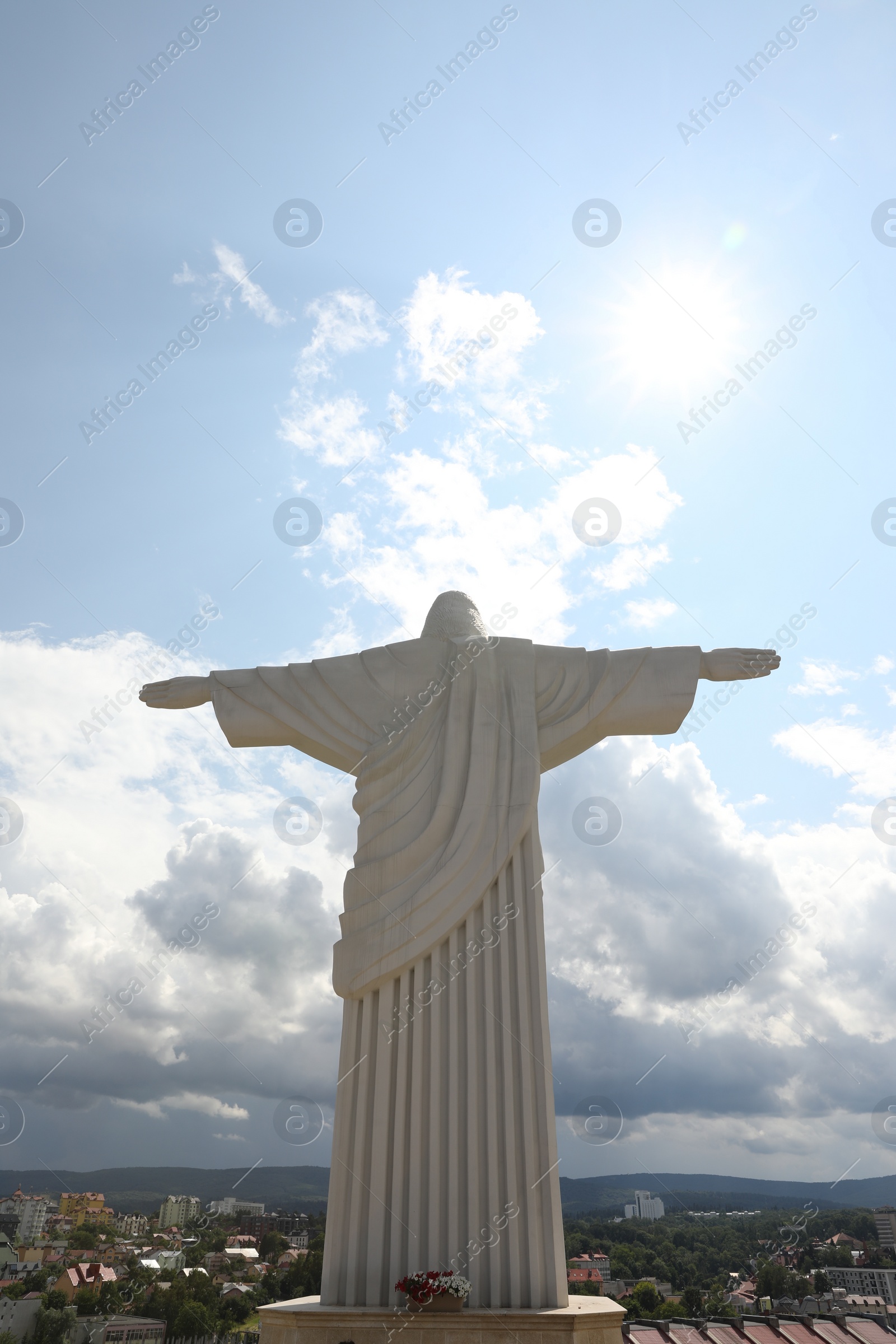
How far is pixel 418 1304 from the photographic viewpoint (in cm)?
548

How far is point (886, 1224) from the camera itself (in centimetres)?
862

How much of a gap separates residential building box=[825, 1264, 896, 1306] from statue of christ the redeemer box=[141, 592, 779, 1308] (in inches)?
184

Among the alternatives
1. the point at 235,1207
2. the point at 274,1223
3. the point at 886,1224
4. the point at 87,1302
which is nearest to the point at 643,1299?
the point at 886,1224

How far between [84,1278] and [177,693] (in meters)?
6.04

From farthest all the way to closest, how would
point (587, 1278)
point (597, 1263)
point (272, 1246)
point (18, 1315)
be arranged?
point (272, 1246) → point (597, 1263) → point (587, 1278) → point (18, 1315)

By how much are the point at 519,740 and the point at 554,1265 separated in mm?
4405

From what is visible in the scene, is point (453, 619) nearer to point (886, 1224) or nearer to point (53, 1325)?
point (53, 1325)

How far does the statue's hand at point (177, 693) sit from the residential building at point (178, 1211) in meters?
5.47

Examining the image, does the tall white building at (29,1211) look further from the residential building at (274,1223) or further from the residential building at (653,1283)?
the residential building at (653,1283)

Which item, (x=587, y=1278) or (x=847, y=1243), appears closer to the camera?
(x=587, y=1278)

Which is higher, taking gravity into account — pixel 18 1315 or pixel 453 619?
pixel 453 619

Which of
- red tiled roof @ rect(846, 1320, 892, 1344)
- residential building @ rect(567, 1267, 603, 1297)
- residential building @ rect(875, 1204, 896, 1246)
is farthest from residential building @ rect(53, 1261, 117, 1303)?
residential building @ rect(875, 1204, 896, 1246)

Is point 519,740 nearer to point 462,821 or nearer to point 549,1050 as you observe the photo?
point 462,821

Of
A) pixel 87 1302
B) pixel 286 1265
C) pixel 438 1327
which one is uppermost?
pixel 438 1327
